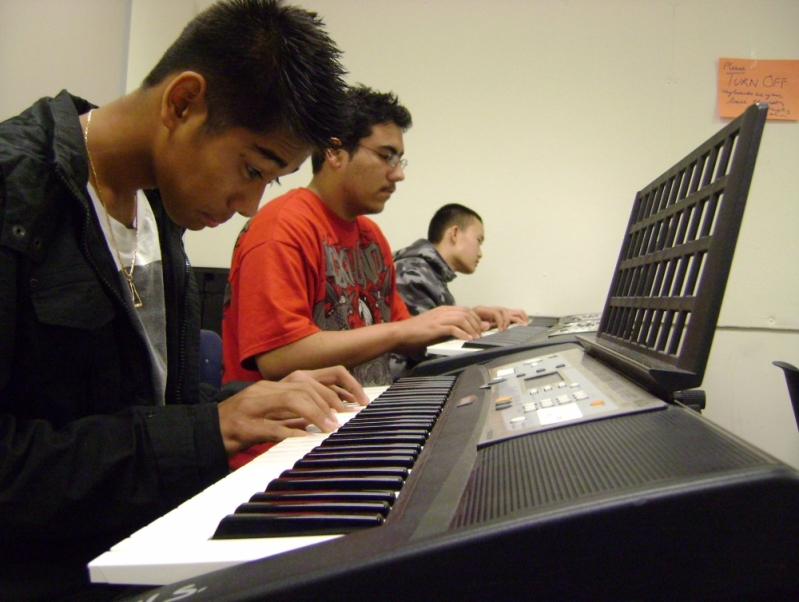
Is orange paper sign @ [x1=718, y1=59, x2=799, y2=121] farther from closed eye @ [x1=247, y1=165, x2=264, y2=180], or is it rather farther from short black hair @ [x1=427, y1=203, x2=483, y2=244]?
closed eye @ [x1=247, y1=165, x2=264, y2=180]

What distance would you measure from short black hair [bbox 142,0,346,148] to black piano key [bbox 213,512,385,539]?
1.87 feet

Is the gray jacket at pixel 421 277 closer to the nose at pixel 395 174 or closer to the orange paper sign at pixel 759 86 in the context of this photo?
the nose at pixel 395 174

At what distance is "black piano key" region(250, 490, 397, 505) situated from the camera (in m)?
0.41

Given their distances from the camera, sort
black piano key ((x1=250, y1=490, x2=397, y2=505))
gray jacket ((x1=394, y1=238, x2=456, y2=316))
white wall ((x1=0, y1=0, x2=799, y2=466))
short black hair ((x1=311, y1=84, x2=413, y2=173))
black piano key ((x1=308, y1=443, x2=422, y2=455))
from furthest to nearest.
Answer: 1. white wall ((x1=0, y1=0, x2=799, y2=466))
2. gray jacket ((x1=394, y1=238, x2=456, y2=316))
3. short black hair ((x1=311, y1=84, x2=413, y2=173))
4. black piano key ((x1=308, y1=443, x2=422, y2=455))
5. black piano key ((x1=250, y1=490, x2=397, y2=505))

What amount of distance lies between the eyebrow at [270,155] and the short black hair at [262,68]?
2 centimetres

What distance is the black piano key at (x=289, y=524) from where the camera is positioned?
0.38m

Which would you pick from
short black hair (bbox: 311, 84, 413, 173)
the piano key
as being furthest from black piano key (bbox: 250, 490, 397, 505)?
short black hair (bbox: 311, 84, 413, 173)

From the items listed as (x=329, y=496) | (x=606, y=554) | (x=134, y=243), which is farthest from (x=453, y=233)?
(x=606, y=554)

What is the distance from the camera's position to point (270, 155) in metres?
0.85

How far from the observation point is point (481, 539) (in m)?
0.30

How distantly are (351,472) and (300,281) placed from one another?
811 millimetres

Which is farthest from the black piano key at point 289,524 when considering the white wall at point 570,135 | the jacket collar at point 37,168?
the white wall at point 570,135

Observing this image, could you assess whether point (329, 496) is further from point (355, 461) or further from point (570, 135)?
point (570, 135)

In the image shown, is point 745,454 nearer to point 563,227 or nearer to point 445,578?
point 445,578
